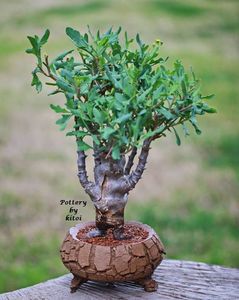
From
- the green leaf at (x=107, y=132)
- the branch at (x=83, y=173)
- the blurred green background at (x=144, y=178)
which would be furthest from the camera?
the blurred green background at (x=144, y=178)

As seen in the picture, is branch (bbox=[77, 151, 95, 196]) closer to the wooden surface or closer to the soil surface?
the soil surface

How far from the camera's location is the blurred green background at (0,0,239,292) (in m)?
4.69

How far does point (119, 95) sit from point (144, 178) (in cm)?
423

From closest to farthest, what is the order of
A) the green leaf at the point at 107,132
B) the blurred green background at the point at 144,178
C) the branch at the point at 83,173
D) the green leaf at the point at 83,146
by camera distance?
the green leaf at the point at 107,132 < the green leaf at the point at 83,146 < the branch at the point at 83,173 < the blurred green background at the point at 144,178

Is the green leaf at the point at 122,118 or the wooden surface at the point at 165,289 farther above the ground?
the green leaf at the point at 122,118

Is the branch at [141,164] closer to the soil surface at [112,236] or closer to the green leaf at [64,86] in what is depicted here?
the soil surface at [112,236]

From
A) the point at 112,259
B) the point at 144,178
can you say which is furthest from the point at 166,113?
the point at 144,178

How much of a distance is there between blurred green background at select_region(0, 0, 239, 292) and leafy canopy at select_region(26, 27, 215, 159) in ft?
7.67

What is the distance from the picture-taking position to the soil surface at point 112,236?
214 cm

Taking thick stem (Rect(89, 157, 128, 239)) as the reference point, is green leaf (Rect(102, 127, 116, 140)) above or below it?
above

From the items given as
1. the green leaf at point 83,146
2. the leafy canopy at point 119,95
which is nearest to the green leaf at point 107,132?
the leafy canopy at point 119,95

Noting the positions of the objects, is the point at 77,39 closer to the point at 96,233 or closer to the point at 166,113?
the point at 166,113

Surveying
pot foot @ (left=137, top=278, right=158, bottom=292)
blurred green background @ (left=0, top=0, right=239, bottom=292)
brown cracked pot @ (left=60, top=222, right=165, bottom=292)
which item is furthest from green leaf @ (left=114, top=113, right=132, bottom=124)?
blurred green background @ (left=0, top=0, right=239, bottom=292)

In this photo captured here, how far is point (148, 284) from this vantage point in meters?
2.18
